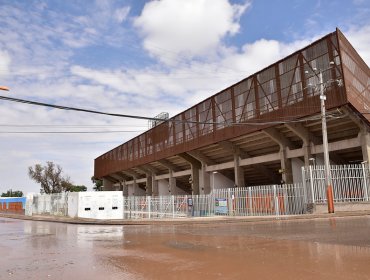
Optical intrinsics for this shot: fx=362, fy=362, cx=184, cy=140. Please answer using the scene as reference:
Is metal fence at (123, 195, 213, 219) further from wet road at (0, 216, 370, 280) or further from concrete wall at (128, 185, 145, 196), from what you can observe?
concrete wall at (128, 185, 145, 196)

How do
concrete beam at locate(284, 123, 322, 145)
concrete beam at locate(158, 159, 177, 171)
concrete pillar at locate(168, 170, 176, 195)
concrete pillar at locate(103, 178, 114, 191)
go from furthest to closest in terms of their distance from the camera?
concrete pillar at locate(103, 178, 114, 191) < concrete pillar at locate(168, 170, 176, 195) < concrete beam at locate(158, 159, 177, 171) < concrete beam at locate(284, 123, 322, 145)

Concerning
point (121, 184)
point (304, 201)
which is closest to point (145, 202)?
point (304, 201)

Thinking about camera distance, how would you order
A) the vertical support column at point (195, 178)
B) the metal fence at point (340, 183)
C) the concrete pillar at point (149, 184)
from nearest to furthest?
the metal fence at point (340, 183) < the vertical support column at point (195, 178) < the concrete pillar at point (149, 184)

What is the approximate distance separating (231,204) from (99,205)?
10662 mm

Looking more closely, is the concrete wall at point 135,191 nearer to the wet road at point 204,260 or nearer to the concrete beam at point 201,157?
the concrete beam at point 201,157

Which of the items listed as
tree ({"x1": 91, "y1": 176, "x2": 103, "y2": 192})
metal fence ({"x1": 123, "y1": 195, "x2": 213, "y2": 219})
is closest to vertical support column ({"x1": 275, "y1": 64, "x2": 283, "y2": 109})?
metal fence ({"x1": 123, "y1": 195, "x2": 213, "y2": 219})

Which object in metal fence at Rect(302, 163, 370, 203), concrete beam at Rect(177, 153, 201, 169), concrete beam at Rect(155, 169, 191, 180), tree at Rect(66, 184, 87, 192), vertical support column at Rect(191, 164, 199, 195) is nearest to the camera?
metal fence at Rect(302, 163, 370, 203)

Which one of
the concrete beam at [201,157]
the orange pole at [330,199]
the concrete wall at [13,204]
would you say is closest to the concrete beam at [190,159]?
the concrete beam at [201,157]

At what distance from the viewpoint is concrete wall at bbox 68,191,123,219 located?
28.8m

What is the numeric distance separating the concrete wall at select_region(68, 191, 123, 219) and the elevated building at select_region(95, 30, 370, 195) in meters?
7.88

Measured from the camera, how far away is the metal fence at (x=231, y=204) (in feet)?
78.0

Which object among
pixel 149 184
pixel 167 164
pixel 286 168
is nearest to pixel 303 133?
pixel 286 168

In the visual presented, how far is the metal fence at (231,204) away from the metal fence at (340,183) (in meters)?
0.84

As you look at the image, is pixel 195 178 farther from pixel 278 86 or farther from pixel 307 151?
Result: pixel 278 86
